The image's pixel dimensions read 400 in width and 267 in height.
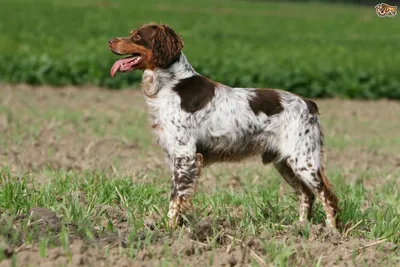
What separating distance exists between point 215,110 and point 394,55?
18.7m

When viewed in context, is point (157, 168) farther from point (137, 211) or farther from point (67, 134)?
point (137, 211)

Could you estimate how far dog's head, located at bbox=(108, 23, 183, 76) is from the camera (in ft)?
18.2

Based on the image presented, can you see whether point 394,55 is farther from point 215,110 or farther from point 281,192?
point 215,110

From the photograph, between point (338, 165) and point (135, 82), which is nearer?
point (338, 165)

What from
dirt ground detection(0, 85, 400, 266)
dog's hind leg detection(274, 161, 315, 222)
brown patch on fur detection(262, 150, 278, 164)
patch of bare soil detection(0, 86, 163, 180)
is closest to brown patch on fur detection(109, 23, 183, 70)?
brown patch on fur detection(262, 150, 278, 164)

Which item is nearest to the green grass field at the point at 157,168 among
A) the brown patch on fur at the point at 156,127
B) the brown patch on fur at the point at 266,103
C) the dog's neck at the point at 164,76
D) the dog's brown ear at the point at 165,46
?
the brown patch on fur at the point at 156,127

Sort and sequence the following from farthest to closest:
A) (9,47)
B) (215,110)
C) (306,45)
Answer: (306,45) → (9,47) → (215,110)

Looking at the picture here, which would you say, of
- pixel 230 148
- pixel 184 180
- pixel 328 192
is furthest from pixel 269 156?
pixel 184 180

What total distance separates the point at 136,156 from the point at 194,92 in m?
4.01

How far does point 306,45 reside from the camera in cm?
2534

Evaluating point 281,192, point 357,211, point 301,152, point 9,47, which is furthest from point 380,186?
point 9,47

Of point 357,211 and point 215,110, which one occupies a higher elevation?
→ point 215,110

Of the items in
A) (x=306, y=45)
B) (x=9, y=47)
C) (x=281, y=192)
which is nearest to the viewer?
(x=281, y=192)

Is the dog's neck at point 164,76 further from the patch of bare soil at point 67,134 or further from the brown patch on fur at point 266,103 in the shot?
the patch of bare soil at point 67,134
